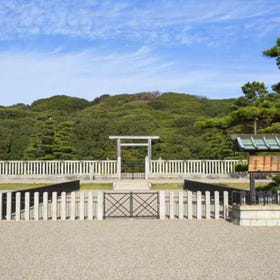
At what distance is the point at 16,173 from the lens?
2805 centimetres

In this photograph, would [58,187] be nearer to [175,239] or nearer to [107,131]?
[175,239]

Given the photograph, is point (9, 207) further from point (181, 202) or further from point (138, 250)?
point (138, 250)

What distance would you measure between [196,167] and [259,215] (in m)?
18.0

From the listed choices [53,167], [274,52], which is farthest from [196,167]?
[274,52]

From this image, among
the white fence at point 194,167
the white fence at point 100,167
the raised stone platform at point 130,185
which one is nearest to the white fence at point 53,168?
the white fence at point 100,167

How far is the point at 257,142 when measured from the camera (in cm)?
1055

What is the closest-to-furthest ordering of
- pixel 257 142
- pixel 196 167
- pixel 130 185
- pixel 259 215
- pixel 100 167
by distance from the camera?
pixel 259 215
pixel 257 142
pixel 130 185
pixel 196 167
pixel 100 167

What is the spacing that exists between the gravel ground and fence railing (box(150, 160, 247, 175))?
17562 millimetres

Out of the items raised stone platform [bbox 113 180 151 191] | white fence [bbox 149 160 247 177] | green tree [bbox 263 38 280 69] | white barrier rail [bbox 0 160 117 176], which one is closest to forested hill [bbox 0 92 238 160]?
white barrier rail [bbox 0 160 117 176]

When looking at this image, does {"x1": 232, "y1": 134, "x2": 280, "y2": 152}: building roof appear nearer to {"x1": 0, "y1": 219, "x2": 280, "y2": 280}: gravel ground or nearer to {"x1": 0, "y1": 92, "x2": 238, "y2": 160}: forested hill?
{"x1": 0, "y1": 219, "x2": 280, "y2": 280}: gravel ground

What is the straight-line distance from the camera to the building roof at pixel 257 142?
34.3 ft

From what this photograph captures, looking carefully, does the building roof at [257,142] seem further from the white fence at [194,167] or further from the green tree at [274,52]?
the white fence at [194,167]

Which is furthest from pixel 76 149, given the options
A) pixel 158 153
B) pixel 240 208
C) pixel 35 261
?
pixel 35 261

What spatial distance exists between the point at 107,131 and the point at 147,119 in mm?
6040
